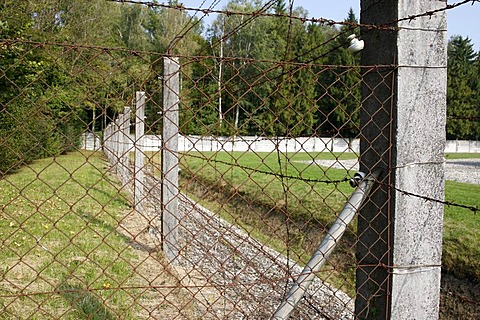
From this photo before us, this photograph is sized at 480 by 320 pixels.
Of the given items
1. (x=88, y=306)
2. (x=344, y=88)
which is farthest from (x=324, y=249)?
(x=344, y=88)

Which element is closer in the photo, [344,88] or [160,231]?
[160,231]

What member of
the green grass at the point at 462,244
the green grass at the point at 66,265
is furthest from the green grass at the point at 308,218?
the green grass at the point at 66,265

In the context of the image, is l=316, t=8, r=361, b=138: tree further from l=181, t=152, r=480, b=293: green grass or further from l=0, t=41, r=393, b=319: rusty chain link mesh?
l=181, t=152, r=480, b=293: green grass

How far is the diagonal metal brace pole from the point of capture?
2.17 m

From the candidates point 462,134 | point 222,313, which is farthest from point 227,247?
point 462,134

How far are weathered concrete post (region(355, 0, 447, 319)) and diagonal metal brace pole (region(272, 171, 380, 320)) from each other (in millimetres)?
81

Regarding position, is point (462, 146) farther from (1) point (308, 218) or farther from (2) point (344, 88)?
(1) point (308, 218)

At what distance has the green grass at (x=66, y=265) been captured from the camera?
8.27ft

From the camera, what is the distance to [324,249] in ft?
7.15

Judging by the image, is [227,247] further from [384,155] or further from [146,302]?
[384,155]

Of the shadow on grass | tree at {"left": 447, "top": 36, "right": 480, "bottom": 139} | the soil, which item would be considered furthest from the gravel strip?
tree at {"left": 447, "top": 36, "right": 480, "bottom": 139}

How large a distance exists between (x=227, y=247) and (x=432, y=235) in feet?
16.4

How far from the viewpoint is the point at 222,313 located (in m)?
4.03

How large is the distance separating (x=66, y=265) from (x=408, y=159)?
11.2ft
